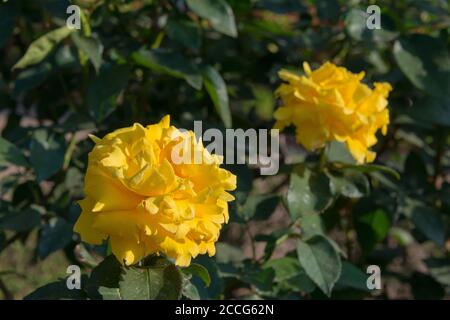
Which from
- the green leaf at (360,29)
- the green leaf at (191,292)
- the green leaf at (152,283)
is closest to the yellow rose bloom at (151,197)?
the green leaf at (152,283)

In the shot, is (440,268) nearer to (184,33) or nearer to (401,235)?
(401,235)

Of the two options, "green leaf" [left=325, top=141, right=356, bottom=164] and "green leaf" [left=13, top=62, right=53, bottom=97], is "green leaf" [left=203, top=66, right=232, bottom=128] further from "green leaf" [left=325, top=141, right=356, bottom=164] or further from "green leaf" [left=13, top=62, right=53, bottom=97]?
"green leaf" [left=13, top=62, right=53, bottom=97]

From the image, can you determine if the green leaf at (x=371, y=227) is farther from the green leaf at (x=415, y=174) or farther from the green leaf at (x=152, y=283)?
the green leaf at (x=152, y=283)

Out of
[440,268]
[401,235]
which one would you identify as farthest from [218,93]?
[401,235]

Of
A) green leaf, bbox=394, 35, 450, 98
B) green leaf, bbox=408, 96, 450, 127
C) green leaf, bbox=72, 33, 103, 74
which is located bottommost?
green leaf, bbox=408, 96, 450, 127

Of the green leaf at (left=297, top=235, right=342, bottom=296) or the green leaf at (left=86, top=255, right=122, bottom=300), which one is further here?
the green leaf at (left=297, top=235, right=342, bottom=296)

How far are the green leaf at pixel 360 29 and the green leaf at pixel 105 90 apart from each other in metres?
0.49

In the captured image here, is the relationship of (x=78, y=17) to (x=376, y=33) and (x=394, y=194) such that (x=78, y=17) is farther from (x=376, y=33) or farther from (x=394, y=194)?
(x=394, y=194)

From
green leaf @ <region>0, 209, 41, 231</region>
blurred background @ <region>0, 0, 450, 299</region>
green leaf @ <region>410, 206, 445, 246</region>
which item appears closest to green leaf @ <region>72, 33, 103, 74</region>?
blurred background @ <region>0, 0, 450, 299</region>

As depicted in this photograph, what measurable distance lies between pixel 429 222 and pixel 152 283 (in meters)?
0.85

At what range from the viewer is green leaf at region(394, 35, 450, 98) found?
1764mm

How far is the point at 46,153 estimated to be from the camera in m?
1.65

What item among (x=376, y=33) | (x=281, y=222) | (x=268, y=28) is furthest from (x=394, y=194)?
(x=281, y=222)

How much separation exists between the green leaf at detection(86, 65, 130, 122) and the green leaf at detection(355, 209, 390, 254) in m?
0.65
